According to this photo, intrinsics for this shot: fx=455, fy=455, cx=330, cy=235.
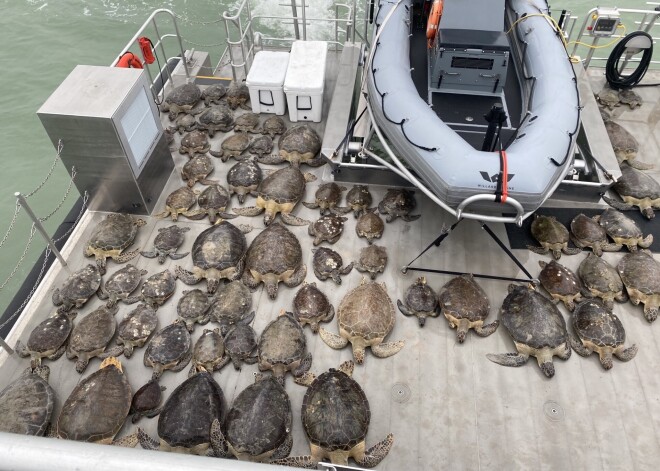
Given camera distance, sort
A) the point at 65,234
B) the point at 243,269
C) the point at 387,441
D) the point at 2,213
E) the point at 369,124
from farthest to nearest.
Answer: the point at 2,213 → the point at 369,124 → the point at 65,234 → the point at 243,269 → the point at 387,441

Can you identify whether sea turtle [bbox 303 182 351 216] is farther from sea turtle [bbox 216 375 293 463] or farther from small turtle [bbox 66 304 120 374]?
small turtle [bbox 66 304 120 374]

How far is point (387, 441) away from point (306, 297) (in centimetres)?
129

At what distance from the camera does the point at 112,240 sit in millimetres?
4262

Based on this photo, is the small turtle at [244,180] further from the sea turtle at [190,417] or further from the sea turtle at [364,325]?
the sea turtle at [190,417]

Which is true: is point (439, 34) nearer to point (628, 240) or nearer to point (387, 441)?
point (628, 240)

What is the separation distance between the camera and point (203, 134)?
18.1 feet

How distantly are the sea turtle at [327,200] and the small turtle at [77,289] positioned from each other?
2116 millimetres

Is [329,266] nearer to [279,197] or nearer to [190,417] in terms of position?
[279,197]

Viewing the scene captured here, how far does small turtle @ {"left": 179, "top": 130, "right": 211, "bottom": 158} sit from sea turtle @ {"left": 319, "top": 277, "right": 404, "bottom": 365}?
2.69 meters

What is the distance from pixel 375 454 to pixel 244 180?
2955 millimetres

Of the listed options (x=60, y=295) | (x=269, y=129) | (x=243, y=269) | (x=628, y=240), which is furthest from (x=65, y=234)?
(x=628, y=240)

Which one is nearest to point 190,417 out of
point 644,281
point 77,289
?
point 77,289

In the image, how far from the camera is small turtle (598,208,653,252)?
14.2 ft

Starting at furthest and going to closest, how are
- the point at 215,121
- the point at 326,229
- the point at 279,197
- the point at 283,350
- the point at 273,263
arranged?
1. the point at 215,121
2. the point at 279,197
3. the point at 326,229
4. the point at 273,263
5. the point at 283,350
